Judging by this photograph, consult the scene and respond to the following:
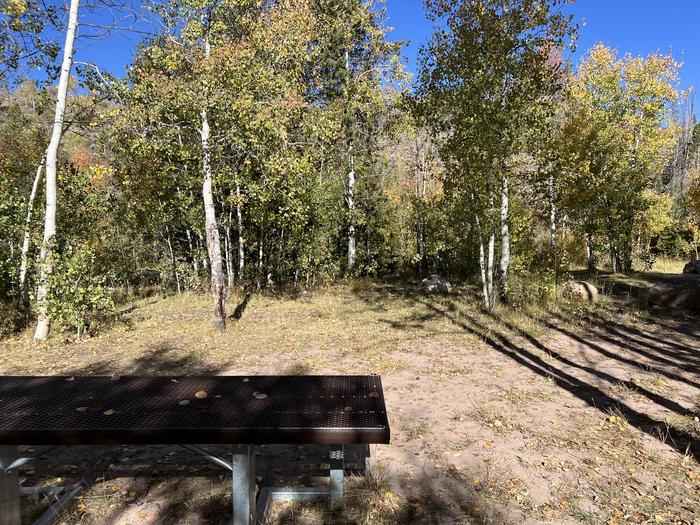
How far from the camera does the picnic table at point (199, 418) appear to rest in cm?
247

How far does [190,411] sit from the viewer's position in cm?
277

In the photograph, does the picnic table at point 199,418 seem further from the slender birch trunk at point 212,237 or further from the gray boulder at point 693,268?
the gray boulder at point 693,268

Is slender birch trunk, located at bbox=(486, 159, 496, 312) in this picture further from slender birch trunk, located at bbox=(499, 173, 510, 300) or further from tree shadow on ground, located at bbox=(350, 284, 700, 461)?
tree shadow on ground, located at bbox=(350, 284, 700, 461)

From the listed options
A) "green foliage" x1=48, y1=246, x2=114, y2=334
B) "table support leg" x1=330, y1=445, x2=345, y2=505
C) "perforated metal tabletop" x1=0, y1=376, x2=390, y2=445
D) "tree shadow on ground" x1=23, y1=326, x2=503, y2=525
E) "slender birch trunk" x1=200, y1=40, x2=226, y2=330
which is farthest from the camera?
"slender birch trunk" x1=200, y1=40, x2=226, y2=330

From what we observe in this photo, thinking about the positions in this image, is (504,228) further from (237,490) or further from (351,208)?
(237,490)

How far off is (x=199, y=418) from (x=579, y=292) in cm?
1176

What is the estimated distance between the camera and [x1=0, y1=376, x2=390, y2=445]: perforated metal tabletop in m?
2.46

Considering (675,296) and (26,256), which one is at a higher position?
(26,256)

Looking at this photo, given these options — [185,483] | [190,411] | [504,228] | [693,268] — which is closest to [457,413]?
[185,483]

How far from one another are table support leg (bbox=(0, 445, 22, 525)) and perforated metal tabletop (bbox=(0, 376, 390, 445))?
0.30 m

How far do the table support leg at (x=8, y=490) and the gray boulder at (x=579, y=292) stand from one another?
39.7 feet

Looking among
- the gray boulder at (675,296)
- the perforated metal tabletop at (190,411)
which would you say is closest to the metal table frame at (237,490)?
the perforated metal tabletop at (190,411)

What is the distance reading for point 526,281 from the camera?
13.5 m

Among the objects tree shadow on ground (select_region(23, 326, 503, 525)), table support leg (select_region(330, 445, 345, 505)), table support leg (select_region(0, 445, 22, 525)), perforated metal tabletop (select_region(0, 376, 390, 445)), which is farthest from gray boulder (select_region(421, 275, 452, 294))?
table support leg (select_region(0, 445, 22, 525))
